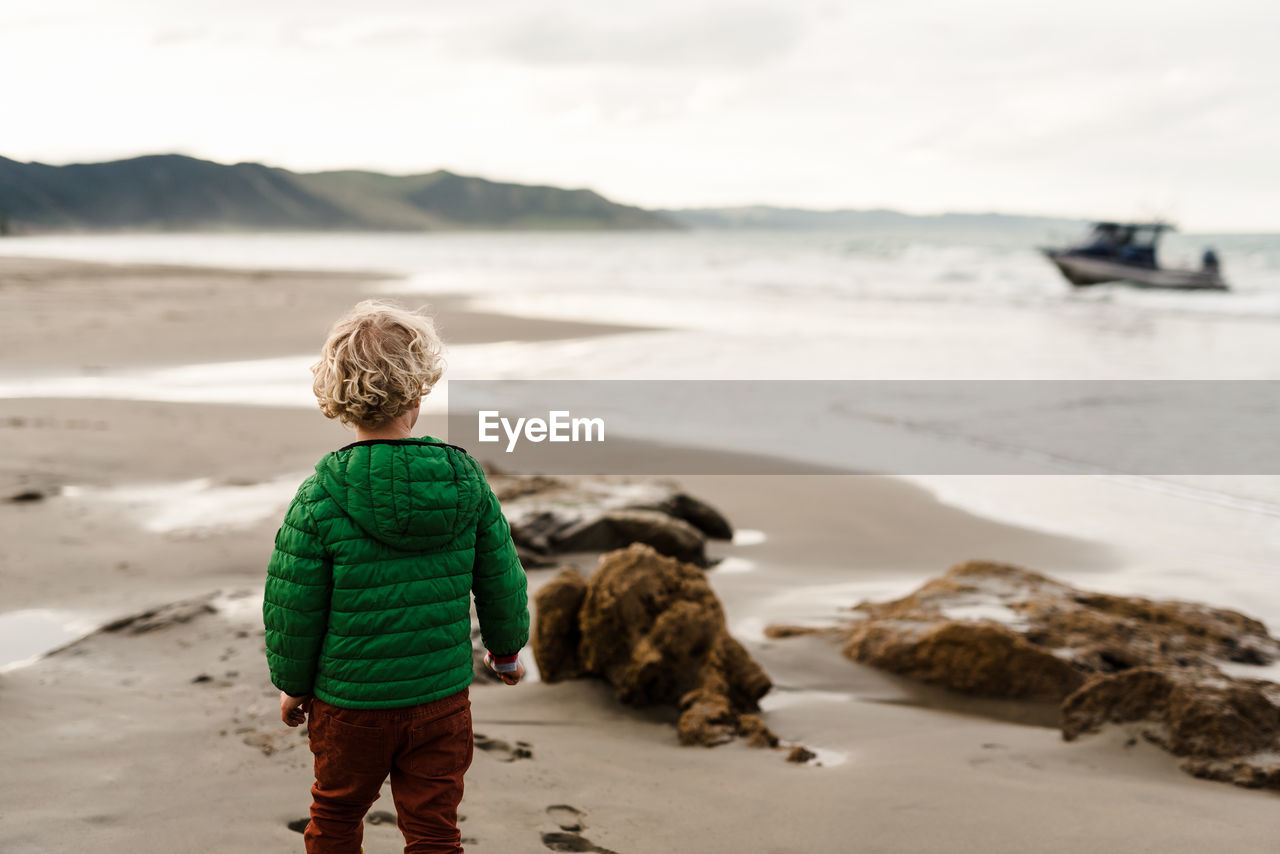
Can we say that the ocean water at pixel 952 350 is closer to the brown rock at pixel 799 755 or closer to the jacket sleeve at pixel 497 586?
the brown rock at pixel 799 755

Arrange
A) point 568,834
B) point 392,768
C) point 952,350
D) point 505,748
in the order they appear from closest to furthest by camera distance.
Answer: point 392,768
point 568,834
point 505,748
point 952,350

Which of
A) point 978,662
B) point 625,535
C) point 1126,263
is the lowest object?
point 978,662

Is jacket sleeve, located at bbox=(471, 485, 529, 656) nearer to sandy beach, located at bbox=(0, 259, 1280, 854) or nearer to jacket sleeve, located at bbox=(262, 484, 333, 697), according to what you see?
jacket sleeve, located at bbox=(262, 484, 333, 697)

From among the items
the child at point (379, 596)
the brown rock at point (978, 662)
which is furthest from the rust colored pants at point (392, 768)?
the brown rock at point (978, 662)

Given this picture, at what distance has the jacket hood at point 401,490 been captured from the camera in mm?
2018

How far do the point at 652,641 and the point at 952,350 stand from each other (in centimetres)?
1325

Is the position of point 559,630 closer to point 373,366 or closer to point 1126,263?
point 373,366

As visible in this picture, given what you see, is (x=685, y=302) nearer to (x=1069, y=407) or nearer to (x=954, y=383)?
(x=954, y=383)

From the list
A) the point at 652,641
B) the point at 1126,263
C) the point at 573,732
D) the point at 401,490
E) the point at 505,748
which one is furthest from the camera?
the point at 1126,263

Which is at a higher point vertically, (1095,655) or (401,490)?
(401,490)

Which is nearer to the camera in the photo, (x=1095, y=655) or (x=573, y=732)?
(x=573, y=732)

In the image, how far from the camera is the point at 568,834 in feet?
8.61

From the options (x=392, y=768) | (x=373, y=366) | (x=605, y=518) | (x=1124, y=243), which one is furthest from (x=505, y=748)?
(x=1124, y=243)

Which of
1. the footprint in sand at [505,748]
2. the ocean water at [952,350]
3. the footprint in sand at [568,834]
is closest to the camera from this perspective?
the footprint in sand at [568,834]
